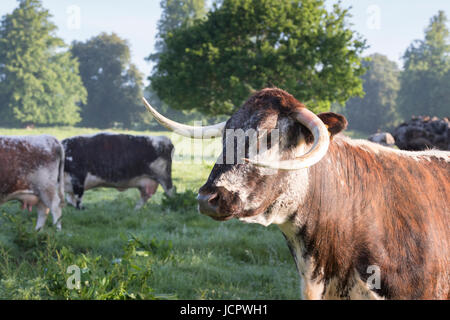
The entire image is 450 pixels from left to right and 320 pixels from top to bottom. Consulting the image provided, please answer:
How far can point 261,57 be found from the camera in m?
13.4

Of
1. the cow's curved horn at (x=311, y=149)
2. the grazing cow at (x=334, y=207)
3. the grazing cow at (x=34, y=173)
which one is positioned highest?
the cow's curved horn at (x=311, y=149)

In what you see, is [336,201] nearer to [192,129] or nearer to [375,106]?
[192,129]

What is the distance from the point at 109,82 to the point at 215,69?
144ft

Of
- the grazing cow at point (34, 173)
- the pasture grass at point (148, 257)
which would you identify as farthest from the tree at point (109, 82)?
the grazing cow at point (34, 173)

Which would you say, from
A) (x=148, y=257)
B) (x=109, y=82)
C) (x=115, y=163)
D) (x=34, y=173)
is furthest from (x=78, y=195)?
(x=109, y=82)

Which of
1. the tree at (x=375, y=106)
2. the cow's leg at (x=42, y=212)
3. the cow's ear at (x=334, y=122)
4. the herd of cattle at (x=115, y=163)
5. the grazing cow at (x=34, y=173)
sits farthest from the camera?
the tree at (x=375, y=106)

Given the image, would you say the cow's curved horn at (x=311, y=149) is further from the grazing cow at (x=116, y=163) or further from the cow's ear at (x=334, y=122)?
the grazing cow at (x=116, y=163)

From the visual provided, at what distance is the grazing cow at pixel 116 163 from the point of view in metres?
9.04

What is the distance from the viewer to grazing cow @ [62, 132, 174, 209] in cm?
904

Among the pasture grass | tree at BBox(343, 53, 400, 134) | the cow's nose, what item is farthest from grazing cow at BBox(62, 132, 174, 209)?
tree at BBox(343, 53, 400, 134)

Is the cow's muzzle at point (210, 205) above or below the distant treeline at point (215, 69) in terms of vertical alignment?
below

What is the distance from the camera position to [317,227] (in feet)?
7.00

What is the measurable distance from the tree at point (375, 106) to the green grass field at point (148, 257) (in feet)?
166

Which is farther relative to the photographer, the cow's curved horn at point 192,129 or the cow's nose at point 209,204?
the cow's curved horn at point 192,129
